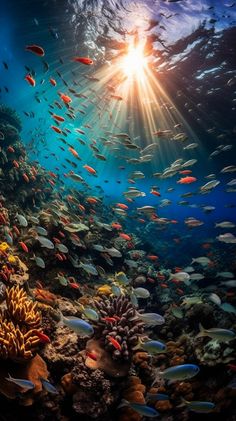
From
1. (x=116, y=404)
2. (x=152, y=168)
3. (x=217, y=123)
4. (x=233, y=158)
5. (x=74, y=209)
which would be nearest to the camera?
(x=116, y=404)

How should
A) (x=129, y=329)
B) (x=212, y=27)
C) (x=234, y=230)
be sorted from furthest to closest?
1. (x=234, y=230)
2. (x=212, y=27)
3. (x=129, y=329)

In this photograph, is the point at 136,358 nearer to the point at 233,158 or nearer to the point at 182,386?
the point at 182,386

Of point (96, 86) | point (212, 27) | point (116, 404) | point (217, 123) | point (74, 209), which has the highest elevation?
point (96, 86)

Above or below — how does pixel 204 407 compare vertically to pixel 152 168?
below

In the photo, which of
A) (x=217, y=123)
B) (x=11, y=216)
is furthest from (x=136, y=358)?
(x=217, y=123)

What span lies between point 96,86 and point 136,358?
21.9 metres

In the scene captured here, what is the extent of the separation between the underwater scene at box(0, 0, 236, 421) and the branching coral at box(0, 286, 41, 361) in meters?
0.02

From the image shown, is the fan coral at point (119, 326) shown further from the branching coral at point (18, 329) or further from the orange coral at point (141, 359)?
the branching coral at point (18, 329)

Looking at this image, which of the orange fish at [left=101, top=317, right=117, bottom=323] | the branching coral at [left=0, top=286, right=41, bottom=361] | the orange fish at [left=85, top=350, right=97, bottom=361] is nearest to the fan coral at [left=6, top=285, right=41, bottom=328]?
the branching coral at [left=0, top=286, right=41, bottom=361]

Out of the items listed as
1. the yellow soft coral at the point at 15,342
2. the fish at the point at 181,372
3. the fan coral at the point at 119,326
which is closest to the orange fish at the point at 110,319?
the fan coral at the point at 119,326

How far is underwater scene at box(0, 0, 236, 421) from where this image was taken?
4766 millimetres

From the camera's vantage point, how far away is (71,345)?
5.38m

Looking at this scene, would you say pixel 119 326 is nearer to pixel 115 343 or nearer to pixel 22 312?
pixel 115 343

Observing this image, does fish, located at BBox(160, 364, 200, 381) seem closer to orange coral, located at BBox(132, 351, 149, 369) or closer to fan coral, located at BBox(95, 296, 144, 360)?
fan coral, located at BBox(95, 296, 144, 360)
